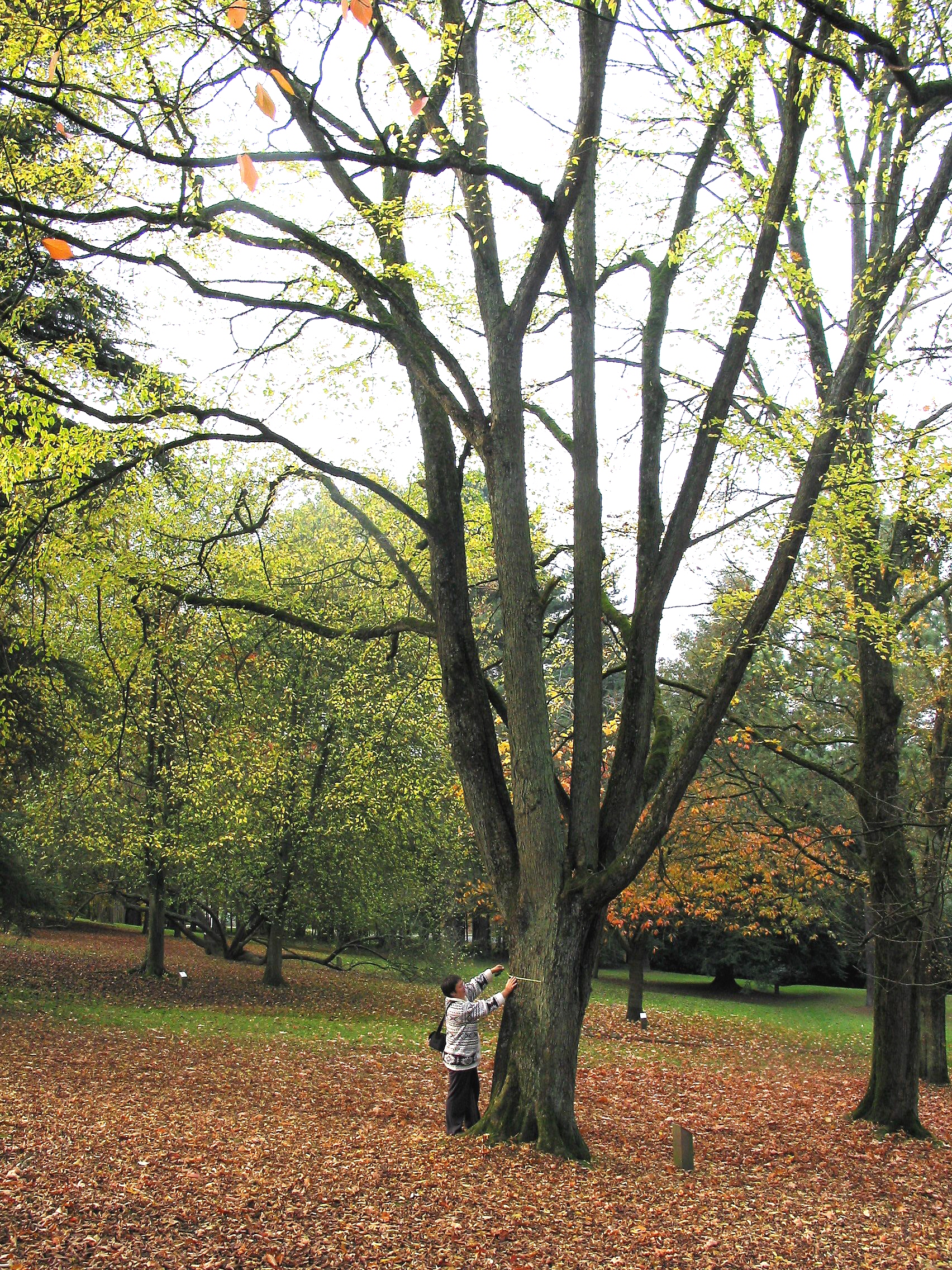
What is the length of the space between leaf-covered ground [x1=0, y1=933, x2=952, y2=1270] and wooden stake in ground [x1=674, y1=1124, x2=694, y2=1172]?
11 centimetres

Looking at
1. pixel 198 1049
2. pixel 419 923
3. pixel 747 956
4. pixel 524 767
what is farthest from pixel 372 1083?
pixel 747 956

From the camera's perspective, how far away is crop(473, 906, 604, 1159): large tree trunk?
23.2ft

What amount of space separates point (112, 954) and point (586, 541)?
68.4ft

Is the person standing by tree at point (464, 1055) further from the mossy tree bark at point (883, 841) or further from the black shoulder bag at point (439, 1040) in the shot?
the mossy tree bark at point (883, 841)

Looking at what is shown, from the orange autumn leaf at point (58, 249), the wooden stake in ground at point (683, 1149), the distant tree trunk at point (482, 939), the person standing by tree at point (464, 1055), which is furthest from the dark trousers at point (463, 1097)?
the distant tree trunk at point (482, 939)

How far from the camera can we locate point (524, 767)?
751cm

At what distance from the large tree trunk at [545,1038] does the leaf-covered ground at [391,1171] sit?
1.01ft

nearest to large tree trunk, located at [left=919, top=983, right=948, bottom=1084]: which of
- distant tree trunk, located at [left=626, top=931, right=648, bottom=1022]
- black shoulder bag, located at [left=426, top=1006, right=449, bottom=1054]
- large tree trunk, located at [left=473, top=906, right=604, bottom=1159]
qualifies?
distant tree trunk, located at [left=626, top=931, right=648, bottom=1022]

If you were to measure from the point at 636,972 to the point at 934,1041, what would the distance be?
6.26m

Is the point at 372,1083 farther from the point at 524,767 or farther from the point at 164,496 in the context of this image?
the point at 164,496

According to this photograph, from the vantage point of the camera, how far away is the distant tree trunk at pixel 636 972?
19688 mm

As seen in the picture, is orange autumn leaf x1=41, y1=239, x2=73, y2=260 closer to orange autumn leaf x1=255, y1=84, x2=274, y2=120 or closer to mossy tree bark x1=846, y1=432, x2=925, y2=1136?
orange autumn leaf x1=255, y1=84, x2=274, y2=120

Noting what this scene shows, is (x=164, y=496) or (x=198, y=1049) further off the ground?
(x=164, y=496)

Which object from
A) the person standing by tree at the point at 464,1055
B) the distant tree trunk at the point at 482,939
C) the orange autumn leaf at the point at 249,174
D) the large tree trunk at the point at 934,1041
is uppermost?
the orange autumn leaf at the point at 249,174
